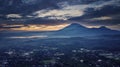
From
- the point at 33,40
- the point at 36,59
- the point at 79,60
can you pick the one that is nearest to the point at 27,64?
the point at 36,59

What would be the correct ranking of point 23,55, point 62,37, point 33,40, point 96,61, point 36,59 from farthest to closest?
point 62,37
point 33,40
point 23,55
point 36,59
point 96,61

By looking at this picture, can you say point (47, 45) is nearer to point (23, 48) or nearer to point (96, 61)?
point (23, 48)

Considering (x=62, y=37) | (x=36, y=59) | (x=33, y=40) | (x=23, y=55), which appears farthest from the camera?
(x=62, y=37)

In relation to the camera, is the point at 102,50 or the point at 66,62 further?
the point at 102,50

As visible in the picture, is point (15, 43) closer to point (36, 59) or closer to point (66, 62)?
point (36, 59)

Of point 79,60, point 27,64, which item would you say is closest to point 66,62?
point 79,60

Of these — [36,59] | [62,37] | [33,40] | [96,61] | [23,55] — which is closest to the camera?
[96,61]
